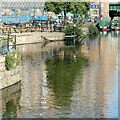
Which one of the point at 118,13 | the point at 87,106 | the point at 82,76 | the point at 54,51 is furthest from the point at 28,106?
the point at 118,13

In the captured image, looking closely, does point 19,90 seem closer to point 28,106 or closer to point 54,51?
point 28,106

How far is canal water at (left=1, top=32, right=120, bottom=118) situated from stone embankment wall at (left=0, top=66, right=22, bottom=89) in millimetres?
445

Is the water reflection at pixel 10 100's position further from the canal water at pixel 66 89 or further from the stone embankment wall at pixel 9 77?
the stone embankment wall at pixel 9 77

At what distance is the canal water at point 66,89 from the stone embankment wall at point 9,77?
0.45 metres

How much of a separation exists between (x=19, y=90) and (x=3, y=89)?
92 cm

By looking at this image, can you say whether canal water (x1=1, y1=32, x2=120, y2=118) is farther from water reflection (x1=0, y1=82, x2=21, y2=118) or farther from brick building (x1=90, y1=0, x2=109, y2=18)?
brick building (x1=90, y1=0, x2=109, y2=18)

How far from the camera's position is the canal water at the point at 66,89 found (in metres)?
19.8

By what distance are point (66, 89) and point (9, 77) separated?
2814mm

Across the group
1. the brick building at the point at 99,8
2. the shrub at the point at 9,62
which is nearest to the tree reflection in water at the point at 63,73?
the shrub at the point at 9,62

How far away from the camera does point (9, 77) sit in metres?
23.9

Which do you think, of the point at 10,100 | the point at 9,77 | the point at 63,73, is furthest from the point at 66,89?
the point at 63,73

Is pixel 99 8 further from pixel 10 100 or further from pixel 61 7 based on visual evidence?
pixel 10 100

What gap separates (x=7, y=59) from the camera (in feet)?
79.0

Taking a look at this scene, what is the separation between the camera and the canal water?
780 inches
